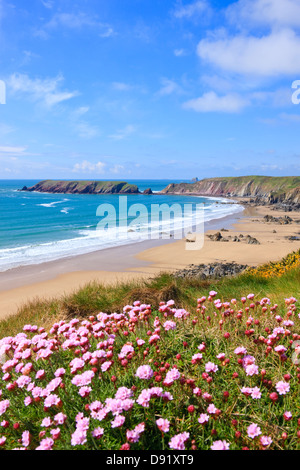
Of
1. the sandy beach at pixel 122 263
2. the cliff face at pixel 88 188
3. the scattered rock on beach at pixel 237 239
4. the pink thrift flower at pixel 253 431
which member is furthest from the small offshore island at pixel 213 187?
the pink thrift flower at pixel 253 431

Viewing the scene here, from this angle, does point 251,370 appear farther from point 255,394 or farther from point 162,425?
point 162,425

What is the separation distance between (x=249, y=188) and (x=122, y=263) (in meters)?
113

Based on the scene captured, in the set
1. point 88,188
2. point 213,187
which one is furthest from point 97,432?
point 88,188

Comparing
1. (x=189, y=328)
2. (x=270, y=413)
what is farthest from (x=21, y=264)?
(x=270, y=413)

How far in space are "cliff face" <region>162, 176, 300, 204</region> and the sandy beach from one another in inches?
2430

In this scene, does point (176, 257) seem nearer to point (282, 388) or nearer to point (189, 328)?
point (189, 328)

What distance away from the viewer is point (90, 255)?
24.5m

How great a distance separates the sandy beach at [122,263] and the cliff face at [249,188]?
202 feet

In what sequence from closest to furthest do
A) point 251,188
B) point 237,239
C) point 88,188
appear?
1. point 237,239
2. point 251,188
3. point 88,188

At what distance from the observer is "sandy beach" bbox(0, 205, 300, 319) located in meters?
15.9

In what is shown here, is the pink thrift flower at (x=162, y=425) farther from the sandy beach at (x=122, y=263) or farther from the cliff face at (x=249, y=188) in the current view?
the cliff face at (x=249, y=188)

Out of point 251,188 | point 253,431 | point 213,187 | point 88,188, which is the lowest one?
point 253,431

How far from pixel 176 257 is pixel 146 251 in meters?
3.56

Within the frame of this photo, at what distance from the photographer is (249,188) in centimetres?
12456
